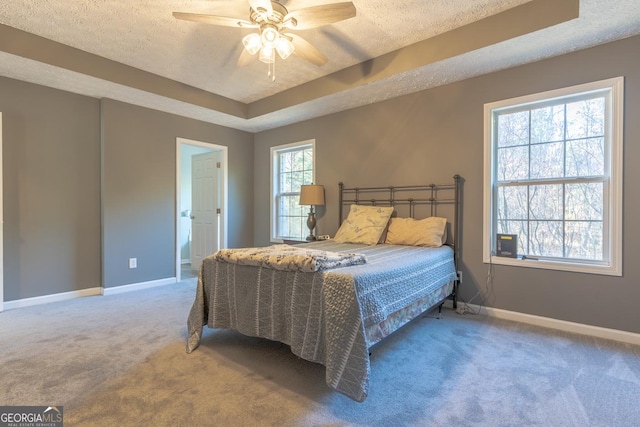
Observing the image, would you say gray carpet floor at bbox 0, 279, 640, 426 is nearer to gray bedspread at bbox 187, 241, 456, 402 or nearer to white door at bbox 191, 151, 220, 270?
gray bedspread at bbox 187, 241, 456, 402

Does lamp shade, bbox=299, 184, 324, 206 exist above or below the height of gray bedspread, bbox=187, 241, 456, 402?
above

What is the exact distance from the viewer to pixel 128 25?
8.61 ft

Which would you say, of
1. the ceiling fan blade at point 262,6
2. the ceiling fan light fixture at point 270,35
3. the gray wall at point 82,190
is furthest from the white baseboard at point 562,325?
the gray wall at point 82,190

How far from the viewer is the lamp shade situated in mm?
4240

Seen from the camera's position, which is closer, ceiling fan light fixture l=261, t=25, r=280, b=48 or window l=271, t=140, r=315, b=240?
ceiling fan light fixture l=261, t=25, r=280, b=48

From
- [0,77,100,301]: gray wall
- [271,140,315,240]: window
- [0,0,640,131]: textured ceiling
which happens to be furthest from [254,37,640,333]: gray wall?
[0,77,100,301]: gray wall

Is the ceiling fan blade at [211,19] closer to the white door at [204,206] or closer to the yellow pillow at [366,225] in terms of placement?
the yellow pillow at [366,225]

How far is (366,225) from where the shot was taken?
345 cm

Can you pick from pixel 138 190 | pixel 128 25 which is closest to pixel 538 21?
pixel 128 25

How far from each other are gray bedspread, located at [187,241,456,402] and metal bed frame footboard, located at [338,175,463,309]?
697 mm

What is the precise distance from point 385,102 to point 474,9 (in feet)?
4.72

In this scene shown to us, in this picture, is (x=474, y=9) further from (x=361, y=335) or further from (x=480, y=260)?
(x=361, y=335)

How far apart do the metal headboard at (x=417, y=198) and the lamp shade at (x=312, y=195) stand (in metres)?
0.28

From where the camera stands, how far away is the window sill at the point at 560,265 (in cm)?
248
